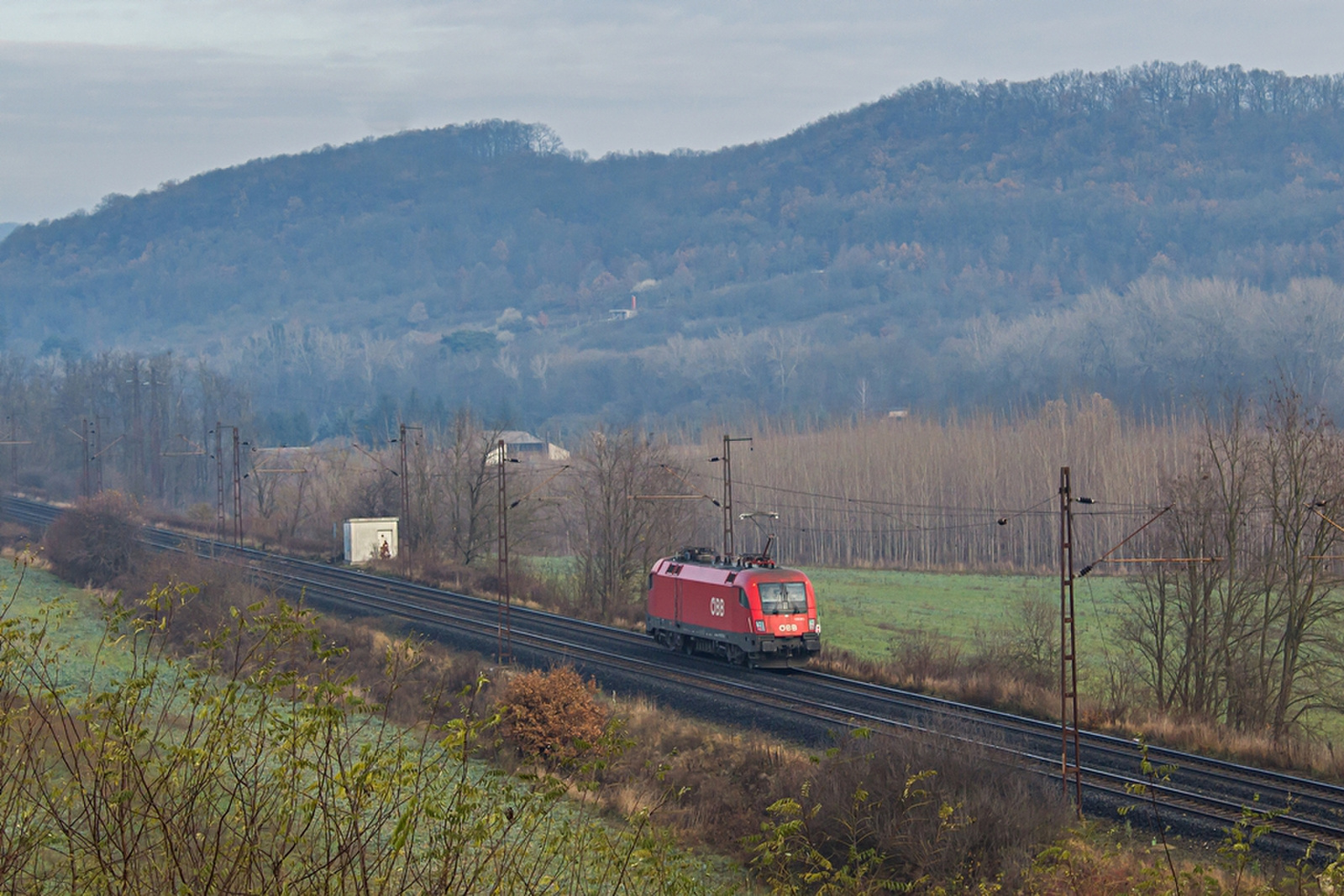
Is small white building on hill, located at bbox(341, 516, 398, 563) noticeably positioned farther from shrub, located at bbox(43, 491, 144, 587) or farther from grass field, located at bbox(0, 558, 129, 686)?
grass field, located at bbox(0, 558, 129, 686)

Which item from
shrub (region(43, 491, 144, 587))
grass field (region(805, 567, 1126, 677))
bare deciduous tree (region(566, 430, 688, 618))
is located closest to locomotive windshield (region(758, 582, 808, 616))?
grass field (region(805, 567, 1126, 677))

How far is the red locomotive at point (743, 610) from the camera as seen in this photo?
39.8 m

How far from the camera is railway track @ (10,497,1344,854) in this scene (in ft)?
79.3

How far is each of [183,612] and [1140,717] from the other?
33.2 metres

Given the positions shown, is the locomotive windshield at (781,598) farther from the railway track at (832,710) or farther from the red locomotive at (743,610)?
the railway track at (832,710)

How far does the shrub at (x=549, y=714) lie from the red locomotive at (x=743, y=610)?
10.4 m

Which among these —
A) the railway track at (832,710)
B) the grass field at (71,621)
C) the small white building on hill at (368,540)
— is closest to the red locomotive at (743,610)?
the railway track at (832,710)

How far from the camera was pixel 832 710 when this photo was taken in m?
33.2

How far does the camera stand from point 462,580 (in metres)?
62.3

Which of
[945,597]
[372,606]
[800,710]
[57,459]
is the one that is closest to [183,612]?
[372,606]

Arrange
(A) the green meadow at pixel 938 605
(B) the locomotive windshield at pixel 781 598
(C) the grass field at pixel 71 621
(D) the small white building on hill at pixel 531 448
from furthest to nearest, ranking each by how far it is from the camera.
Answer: (D) the small white building on hill at pixel 531 448
(A) the green meadow at pixel 938 605
(B) the locomotive windshield at pixel 781 598
(C) the grass field at pixel 71 621

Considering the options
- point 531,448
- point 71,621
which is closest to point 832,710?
point 71,621

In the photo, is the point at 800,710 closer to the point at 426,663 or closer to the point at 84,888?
the point at 426,663

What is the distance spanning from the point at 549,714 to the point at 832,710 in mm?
8471
